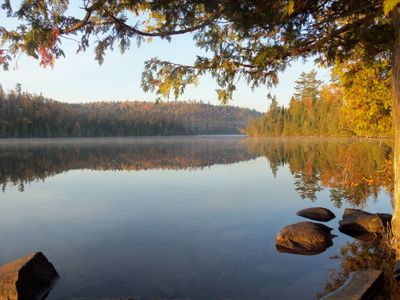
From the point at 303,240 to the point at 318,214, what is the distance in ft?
10.3

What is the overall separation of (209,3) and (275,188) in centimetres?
1371

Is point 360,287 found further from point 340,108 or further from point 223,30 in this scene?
point 340,108

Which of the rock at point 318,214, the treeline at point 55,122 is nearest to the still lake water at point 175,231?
the rock at point 318,214

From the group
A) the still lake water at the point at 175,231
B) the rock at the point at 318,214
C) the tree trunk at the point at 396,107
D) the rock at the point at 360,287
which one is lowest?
the still lake water at the point at 175,231

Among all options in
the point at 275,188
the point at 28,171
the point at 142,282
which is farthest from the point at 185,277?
the point at 28,171

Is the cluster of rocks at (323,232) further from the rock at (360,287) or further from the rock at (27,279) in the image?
the rock at (27,279)

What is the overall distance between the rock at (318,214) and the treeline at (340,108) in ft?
13.2

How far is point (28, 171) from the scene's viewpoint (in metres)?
24.3

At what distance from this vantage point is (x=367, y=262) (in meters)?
6.62

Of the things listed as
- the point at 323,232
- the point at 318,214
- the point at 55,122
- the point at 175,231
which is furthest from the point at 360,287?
the point at 55,122

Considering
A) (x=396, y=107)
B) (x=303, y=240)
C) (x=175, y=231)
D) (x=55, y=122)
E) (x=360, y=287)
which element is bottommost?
(x=175, y=231)

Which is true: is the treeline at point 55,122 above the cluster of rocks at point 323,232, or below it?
above

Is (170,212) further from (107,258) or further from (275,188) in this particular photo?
(275,188)

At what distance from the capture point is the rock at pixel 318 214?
11.0 meters
